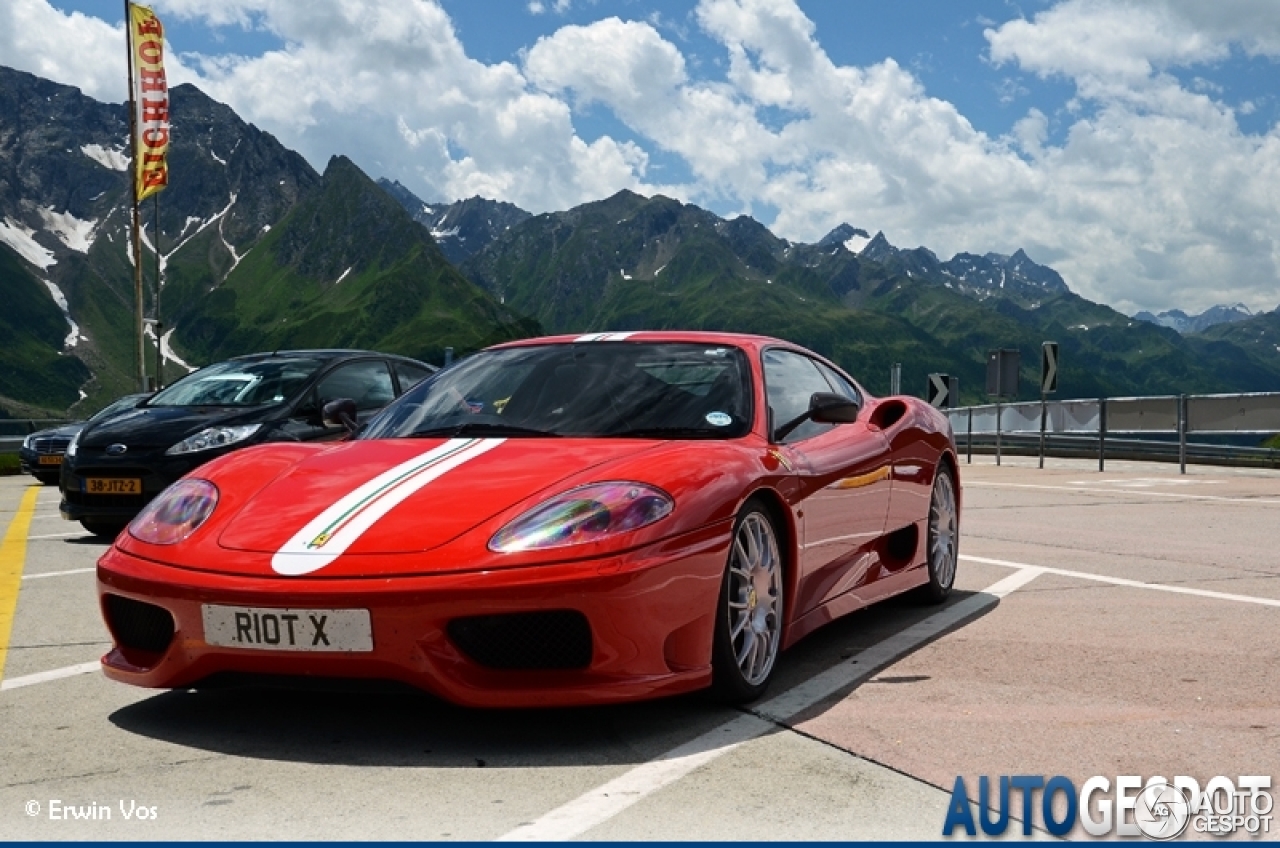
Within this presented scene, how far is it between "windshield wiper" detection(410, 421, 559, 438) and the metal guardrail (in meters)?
18.0

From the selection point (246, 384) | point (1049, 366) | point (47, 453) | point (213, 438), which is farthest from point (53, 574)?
point (1049, 366)

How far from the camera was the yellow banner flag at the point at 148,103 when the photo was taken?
30.0 meters

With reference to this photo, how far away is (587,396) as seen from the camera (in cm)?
502

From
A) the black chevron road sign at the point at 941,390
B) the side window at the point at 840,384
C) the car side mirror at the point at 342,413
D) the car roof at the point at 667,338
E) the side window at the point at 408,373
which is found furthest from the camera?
the black chevron road sign at the point at 941,390

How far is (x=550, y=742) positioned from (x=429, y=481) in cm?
88

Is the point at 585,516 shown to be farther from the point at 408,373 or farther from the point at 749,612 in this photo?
the point at 408,373

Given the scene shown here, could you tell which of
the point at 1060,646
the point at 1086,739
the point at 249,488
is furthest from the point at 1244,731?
the point at 249,488

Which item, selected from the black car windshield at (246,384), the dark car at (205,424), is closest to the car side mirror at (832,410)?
the dark car at (205,424)

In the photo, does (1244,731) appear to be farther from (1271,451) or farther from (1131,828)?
(1271,451)

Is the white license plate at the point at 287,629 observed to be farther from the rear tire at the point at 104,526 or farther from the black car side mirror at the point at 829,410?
the rear tire at the point at 104,526

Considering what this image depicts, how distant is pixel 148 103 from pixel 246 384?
22.1 metres

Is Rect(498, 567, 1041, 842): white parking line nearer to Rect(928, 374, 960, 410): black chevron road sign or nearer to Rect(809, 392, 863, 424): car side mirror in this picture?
Rect(809, 392, 863, 424): car side mirror

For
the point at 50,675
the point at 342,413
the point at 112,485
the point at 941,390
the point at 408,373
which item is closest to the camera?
the point at 50,675

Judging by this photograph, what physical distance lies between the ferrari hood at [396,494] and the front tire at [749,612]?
1.47ft
